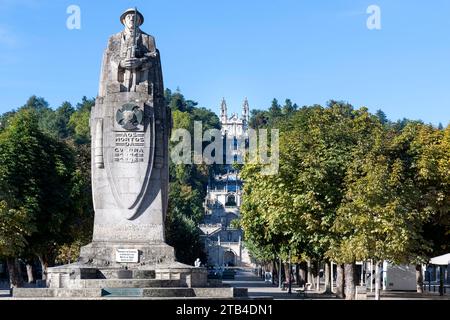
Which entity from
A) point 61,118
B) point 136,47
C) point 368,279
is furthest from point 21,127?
point 61,118

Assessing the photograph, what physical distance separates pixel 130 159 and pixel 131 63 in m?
3.70

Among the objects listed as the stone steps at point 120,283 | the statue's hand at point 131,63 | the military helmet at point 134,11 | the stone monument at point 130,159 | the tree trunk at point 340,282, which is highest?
the military helmet at point 134,11

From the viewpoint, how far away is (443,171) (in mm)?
42094

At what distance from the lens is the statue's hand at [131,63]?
32.1 m

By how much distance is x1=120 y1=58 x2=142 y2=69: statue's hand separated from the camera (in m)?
32.1

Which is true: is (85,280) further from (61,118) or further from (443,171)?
(61,118)

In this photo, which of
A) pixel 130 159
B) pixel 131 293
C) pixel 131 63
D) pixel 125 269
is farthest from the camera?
pixel 131 63

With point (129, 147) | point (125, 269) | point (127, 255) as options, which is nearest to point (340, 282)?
point (127, 255)

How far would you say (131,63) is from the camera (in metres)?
32.1

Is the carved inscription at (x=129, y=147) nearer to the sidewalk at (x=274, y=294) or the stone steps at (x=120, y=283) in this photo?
the stone steps at (x=120, y=283)

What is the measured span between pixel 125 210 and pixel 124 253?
173 centimetres

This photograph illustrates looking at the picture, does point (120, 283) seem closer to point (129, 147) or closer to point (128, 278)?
point (128, 278)

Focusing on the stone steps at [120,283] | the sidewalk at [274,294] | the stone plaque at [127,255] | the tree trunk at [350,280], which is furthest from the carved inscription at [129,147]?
the tree trunk at [350,280]

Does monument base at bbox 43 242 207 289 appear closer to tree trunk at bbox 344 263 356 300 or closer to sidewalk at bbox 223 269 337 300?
sidewalk at bbox 223 269 337 300
